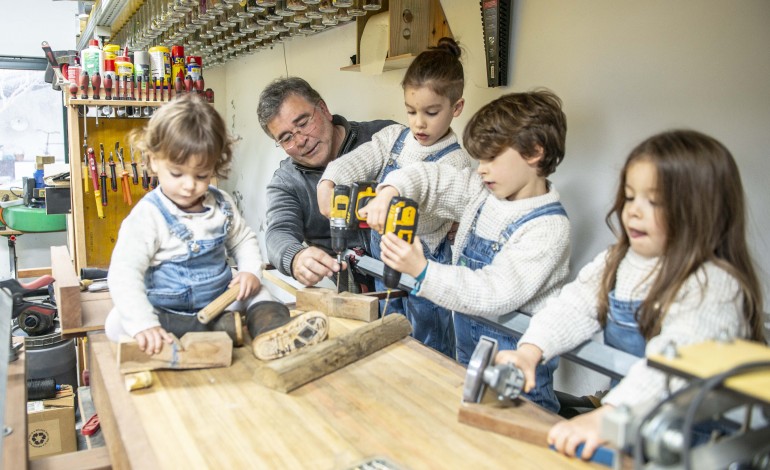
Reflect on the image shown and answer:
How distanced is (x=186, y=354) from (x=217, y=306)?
0.18 m

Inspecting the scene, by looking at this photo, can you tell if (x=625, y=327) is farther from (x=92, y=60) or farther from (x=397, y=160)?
(x=92, y=60)

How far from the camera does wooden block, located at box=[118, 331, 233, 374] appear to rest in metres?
1.49

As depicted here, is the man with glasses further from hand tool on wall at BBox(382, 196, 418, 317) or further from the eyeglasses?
hand tool on wall at BBox(382, 196, 418, 317)

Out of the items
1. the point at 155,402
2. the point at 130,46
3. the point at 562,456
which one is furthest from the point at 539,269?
the point at 130,46

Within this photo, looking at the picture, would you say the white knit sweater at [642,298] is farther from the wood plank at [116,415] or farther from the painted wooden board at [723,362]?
the wood plank at [116,415]

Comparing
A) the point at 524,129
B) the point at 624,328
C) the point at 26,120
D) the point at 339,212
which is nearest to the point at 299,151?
the point at 339,212

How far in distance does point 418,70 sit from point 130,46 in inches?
182

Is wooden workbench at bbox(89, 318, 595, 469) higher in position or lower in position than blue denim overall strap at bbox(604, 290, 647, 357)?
lower

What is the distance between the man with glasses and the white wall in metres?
0.69

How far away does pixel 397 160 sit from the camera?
2424 millimetres

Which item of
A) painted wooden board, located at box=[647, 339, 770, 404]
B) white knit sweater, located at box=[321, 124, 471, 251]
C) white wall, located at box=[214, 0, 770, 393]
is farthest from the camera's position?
white knit sweater, located at box=[321, 124, 471, 251]

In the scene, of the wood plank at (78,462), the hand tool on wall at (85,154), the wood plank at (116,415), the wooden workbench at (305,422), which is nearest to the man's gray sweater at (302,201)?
the wood plank at (116,415)

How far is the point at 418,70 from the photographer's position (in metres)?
2.17

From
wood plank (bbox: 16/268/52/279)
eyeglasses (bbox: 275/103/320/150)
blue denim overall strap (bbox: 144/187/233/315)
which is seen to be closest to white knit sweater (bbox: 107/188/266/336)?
blue denim overall strap (bbox: 144/187/233/315)
